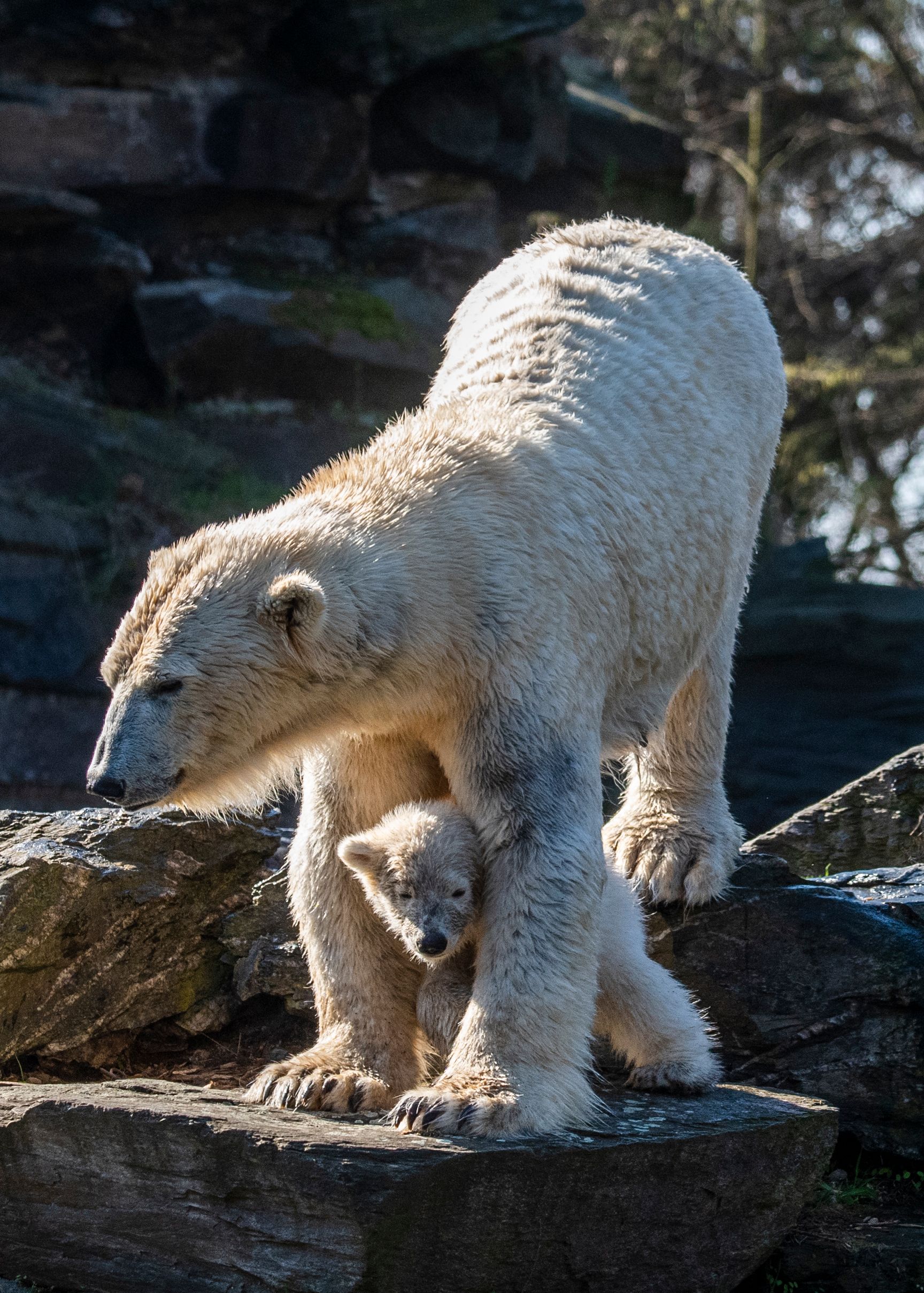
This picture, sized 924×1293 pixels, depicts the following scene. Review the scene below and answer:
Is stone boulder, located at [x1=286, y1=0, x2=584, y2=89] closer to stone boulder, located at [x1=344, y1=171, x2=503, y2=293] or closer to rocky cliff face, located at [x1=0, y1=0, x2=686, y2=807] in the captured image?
rocky cliff face, located at [x1=0, y1=0, x2=686, y2=807]

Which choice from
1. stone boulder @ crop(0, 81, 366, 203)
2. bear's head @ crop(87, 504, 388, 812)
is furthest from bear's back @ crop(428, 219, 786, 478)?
stone boulder @ crop(0, 81, 366, 203)

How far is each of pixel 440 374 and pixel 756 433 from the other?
1154 mm

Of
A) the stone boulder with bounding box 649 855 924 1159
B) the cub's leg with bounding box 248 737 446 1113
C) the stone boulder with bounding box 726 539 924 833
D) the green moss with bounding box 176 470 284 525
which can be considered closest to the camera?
the cub's leg with bounding box 248 737 446 1113

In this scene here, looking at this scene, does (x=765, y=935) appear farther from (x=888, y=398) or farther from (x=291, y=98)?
(x=888, y=398)

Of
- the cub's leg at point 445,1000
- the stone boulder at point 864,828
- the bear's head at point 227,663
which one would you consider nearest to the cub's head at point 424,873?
the cub's leg at point 445,1000

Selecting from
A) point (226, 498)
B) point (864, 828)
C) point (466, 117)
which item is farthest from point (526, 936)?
point (466, 117)

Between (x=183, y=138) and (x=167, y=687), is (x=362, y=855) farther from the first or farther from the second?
(x=183, y=138)

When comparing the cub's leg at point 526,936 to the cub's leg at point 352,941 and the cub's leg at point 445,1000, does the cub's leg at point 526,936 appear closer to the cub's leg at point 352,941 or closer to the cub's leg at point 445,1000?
the cub's leg at point 445,1000

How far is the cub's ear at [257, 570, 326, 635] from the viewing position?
349cm

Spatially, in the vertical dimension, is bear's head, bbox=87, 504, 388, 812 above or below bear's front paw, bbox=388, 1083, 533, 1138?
above

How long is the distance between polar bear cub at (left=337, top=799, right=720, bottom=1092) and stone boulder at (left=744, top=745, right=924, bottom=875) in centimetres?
188

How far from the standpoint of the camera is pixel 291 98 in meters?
12.2

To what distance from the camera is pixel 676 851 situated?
5.09 m

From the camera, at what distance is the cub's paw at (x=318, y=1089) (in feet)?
12.2
